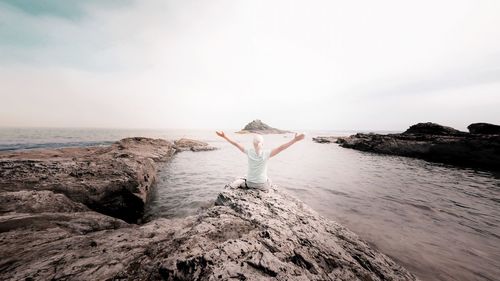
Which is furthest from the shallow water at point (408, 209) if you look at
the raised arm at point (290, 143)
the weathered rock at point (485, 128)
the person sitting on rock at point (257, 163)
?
the weathered rock at point (485, 128)

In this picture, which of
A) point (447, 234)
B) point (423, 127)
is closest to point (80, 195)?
point (447, 234)

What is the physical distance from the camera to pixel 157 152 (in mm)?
21281

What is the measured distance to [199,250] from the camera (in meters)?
2.96

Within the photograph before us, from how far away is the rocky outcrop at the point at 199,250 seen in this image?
260 cm

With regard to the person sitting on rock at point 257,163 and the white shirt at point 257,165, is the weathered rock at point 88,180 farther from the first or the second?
the white shirt at point 257,165

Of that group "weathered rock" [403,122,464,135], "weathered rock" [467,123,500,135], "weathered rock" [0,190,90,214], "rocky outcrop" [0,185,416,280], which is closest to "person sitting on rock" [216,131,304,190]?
"rocky outcrop" [0,185,416,280]

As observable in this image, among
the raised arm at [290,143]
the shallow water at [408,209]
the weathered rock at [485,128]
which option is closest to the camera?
the raised arm at [290,143]

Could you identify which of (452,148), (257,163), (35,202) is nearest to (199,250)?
(257,163)

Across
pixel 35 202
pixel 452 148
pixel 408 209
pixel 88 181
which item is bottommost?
pixel 408 209

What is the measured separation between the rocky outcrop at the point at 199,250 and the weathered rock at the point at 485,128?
41.7 m

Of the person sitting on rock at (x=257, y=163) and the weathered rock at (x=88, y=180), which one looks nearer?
the person sitting on rock at (x=257, y=163)

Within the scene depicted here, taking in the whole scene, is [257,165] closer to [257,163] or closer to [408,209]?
[257,163]

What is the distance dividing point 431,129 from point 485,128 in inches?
302

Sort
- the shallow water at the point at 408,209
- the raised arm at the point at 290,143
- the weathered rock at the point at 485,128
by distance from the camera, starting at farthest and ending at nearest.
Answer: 1. the weathered rock at the point at 485,128
2. the shallow water at the point at 408,209
3. the raised arm at the point at 290,143
